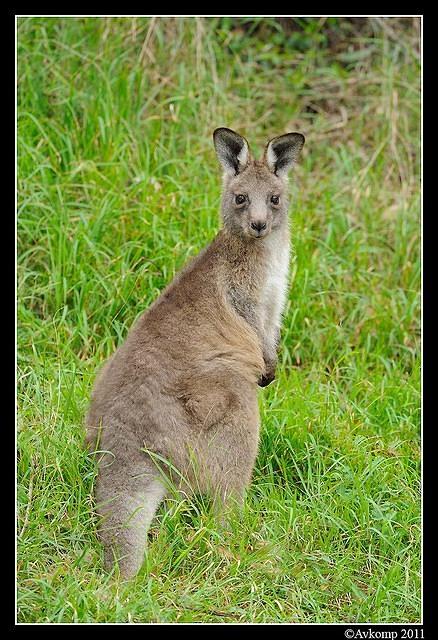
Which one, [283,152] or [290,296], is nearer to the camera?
[283,152]

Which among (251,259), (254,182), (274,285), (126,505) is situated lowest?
(126,505)

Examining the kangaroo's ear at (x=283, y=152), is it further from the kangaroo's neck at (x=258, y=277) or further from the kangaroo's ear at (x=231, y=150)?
the kangaroo's neck at (x=258, y=277)

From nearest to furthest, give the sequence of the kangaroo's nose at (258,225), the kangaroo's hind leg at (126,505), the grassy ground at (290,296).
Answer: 1. the kangaroo's hind leg at (126,505)
2. the grassy ground at (290,296)
3. the kangaroo's nose at (258,225)

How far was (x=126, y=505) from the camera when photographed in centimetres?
439

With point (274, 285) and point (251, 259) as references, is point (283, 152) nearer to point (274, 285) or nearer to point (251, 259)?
point (251, 259)

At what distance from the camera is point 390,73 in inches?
332

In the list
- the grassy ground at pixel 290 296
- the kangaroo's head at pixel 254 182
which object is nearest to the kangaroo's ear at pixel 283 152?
the kangaroo's head at pixel 254 182

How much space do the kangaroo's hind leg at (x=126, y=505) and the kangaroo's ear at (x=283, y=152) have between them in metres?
1.88

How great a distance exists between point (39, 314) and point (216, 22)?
3339 mm

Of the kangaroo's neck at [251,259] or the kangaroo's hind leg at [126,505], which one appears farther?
the kangaroo's neck at [251,259]

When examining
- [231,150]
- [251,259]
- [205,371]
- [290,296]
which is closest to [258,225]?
[251,259]

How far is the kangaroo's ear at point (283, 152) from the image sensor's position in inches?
209

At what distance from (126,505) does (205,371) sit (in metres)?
0.79

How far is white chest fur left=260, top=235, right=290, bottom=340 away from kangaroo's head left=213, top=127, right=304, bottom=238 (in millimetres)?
132
